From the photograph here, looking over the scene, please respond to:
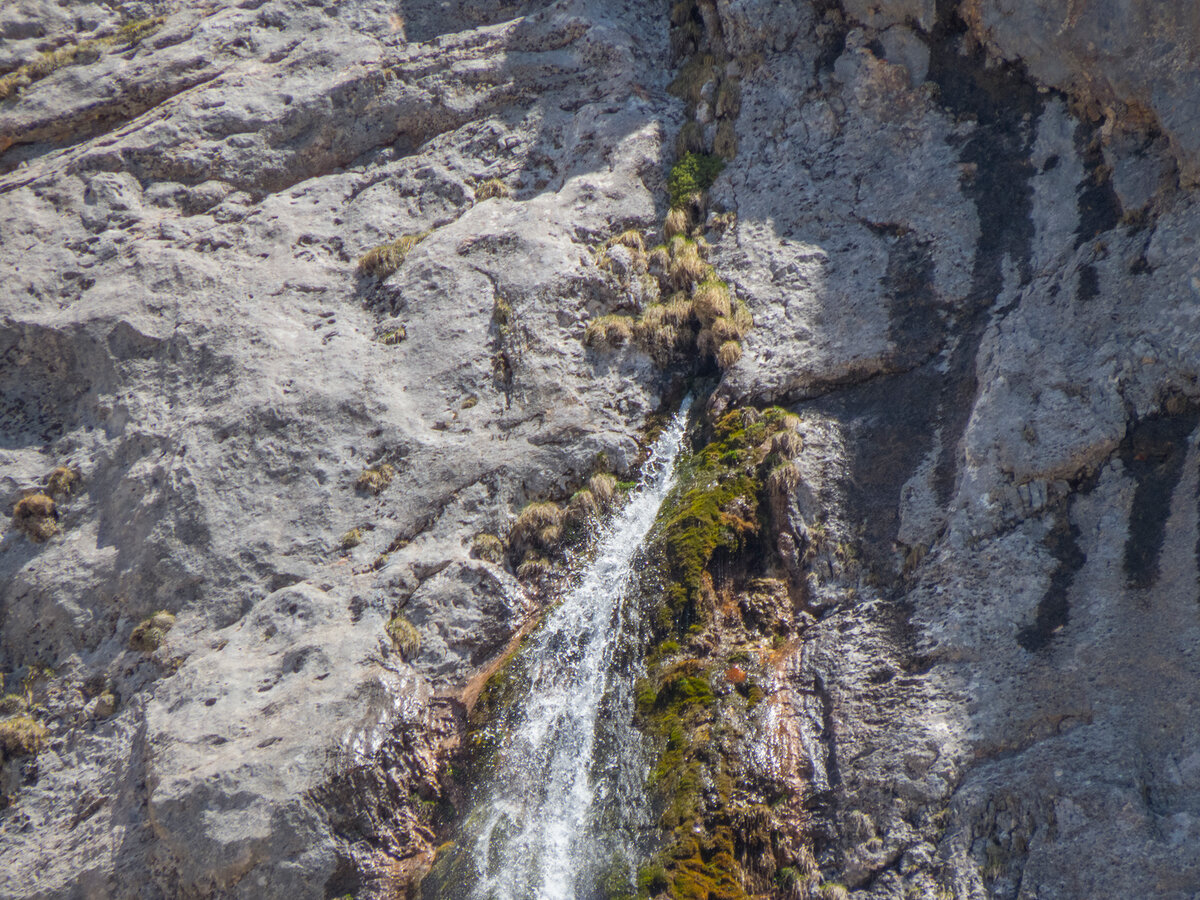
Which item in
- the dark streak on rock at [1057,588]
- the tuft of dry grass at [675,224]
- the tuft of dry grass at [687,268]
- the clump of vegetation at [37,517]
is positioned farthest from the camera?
the tuft of dry grass at [675,224]

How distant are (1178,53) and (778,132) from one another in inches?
296

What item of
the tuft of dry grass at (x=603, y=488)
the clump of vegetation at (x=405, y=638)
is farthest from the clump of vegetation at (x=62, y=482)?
the tuft of dry grass at (x=603, y=488)

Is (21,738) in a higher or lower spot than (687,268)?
lower

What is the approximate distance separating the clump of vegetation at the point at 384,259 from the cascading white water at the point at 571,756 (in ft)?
24.0

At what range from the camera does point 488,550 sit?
13.9 metres

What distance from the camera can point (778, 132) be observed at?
18.1 meters

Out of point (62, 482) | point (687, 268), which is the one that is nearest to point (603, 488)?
point (687, 268)

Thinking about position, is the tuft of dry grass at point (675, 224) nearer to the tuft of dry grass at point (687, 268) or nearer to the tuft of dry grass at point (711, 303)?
the tuft of dry grass at point (687, 268)

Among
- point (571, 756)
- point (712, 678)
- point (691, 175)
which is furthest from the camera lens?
point (691, 175)

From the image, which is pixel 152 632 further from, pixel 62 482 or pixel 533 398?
pixel 533 398

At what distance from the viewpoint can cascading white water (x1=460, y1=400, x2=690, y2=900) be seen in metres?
10.6

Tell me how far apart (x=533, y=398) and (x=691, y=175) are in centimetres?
627

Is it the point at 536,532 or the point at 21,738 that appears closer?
the point at 21,738

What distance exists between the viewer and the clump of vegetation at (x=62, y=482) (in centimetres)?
1514
